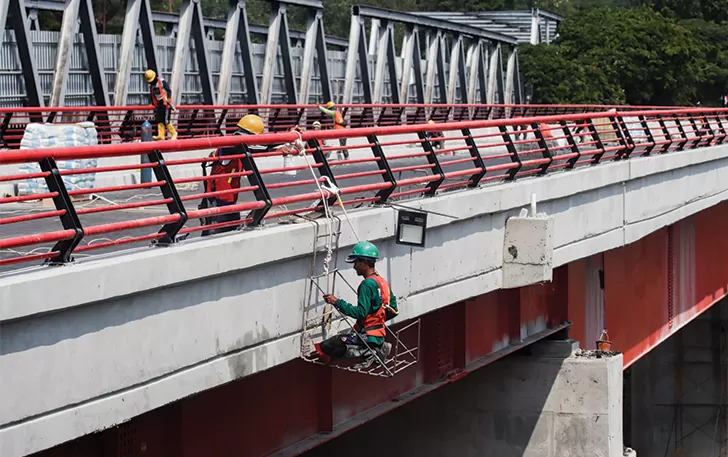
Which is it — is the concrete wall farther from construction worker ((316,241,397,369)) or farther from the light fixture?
construction worker ((316,241,397,369))

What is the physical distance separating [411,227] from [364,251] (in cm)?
132

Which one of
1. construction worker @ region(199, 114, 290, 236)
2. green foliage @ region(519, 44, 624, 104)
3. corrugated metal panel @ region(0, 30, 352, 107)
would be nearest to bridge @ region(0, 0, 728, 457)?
construction worker @ region(199, 114, 290, 236)

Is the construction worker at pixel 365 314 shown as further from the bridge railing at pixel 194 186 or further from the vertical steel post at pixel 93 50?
the vertical steel post at pixel 93 50

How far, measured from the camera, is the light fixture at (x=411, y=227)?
1115 cm

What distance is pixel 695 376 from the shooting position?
Answer: 36.5 meters

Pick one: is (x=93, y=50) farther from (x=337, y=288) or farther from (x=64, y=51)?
(x=337, y=288)

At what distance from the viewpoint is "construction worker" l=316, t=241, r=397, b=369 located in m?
9.76

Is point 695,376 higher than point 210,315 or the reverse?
the reverse

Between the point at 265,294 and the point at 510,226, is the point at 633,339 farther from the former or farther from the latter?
the point at 265,294

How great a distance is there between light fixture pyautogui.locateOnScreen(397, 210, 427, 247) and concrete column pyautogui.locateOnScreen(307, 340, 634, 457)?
6.82 meters

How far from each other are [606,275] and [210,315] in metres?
12.2

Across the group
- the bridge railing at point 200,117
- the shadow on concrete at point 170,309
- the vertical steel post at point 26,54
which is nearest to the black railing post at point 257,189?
the shadow on concrete at point 170,309

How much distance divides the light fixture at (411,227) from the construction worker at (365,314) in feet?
3.84

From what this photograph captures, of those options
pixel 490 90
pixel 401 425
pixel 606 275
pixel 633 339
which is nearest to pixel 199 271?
pixel 401 425
